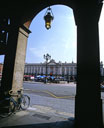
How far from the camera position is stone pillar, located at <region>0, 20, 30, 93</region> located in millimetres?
4070

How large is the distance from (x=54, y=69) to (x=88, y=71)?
338 ft

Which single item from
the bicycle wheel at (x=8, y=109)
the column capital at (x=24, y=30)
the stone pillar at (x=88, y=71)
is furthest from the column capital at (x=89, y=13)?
the bicycle wheel at (x=8, y=109)

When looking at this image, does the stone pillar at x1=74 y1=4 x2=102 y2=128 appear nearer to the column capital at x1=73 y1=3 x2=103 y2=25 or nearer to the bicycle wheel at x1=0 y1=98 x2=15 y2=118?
the column capital at x1=73 y1=3 x2=103 y2=25

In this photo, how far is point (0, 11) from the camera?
4695 millimetres

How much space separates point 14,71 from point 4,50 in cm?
145

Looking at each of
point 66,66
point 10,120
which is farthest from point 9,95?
point 66,66

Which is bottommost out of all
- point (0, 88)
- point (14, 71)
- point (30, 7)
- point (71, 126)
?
point (71, 126)

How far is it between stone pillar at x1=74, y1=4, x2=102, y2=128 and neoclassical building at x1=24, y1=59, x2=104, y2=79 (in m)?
94.0

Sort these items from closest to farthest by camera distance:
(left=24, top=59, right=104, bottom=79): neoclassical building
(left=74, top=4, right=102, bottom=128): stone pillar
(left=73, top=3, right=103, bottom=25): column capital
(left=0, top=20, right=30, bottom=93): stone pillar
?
(left=74, top=4, right=102, bottom=128): stone pillar
(left=73, top=3, right=103, bottom=25): column capital
(left=0, top=20, right=30, bottom=93): stone pillar
(left=24, top=59, right=104, bottom=79): neoclassical building

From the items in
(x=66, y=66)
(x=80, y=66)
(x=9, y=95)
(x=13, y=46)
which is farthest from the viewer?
(x=66, y=66)

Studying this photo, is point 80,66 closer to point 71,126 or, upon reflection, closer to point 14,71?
point 71,126

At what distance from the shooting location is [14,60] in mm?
4184

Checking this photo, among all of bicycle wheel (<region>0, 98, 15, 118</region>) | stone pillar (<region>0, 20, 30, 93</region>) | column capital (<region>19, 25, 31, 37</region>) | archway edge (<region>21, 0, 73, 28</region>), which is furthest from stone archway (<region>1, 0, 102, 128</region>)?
bicycle wheel (<region>0, 98, 15, 118</region>)

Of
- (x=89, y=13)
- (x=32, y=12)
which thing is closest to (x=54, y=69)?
(x=32, y=12)
